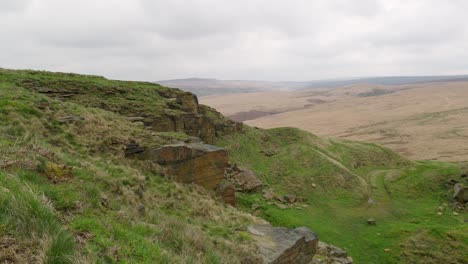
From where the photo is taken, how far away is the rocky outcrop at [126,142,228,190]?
19344 mm

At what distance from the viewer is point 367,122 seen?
128m

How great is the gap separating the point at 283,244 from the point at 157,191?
21.9 ft

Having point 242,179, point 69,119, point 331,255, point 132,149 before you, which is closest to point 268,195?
point 242,179

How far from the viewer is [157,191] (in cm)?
1634

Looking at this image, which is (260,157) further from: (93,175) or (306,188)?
(93,175)

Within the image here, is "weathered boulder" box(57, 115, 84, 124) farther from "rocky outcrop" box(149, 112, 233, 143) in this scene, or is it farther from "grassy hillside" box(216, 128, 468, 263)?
"grassy hillside" box(216, 128, 468, 263)

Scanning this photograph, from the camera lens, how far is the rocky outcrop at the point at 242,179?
31186 mm

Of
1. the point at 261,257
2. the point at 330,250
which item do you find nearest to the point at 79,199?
the point at 261,257

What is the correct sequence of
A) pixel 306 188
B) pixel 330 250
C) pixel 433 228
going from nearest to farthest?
1. pixel 330 250
2. pixel 433 228
3. pixel 306 188

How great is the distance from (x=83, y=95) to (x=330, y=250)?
2321cm

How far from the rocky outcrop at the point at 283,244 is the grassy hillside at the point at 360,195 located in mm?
11326

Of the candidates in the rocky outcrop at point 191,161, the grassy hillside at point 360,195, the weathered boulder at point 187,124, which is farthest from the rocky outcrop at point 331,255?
the weathered boulder at point 187,124

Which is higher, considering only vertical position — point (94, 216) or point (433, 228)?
point (94, 216)

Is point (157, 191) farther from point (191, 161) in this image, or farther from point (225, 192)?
point (225, 192)
